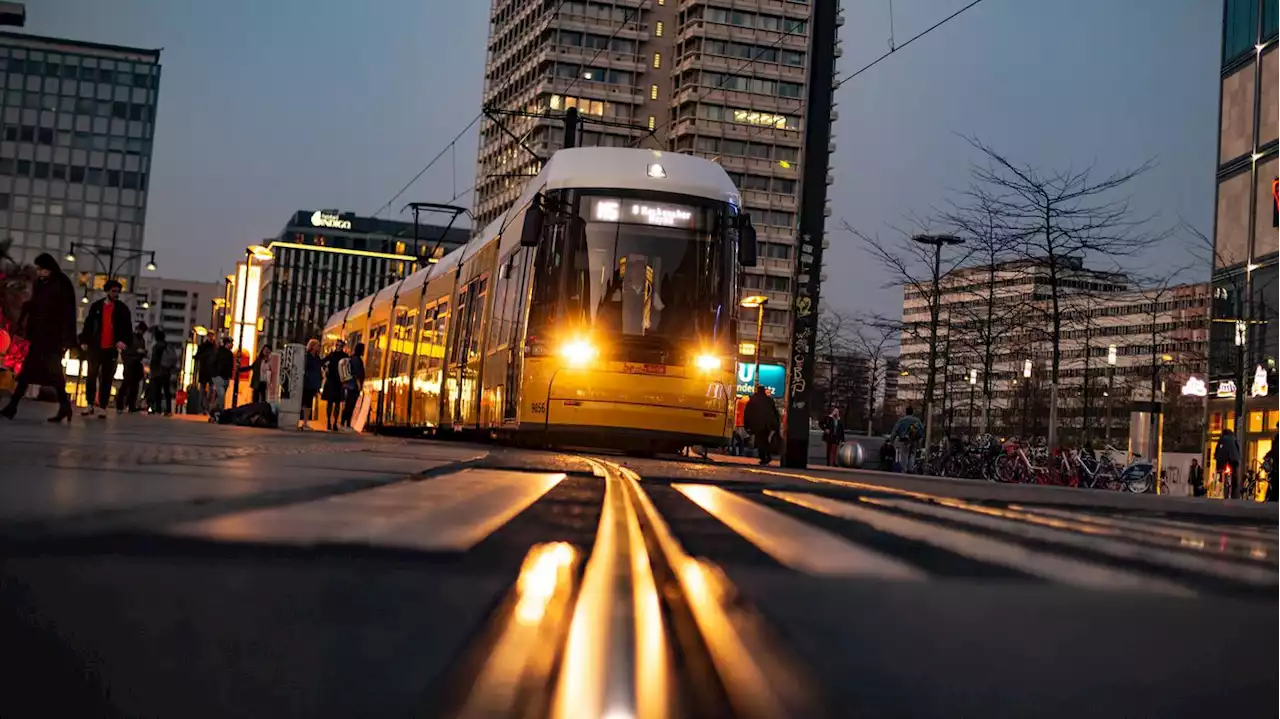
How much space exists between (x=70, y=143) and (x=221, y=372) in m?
121

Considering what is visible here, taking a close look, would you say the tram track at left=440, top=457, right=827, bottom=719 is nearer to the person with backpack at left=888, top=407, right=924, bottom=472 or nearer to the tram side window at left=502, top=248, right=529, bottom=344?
A: the tram side window at left=502, top=248, right=529, bottom=344

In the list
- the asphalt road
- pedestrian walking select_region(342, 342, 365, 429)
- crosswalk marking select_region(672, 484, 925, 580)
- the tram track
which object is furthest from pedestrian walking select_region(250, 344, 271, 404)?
the tram track

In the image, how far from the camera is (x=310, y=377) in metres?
26.8

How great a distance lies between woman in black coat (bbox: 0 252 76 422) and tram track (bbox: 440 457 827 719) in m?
13.6

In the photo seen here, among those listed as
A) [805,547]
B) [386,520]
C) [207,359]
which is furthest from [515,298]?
[805,547]

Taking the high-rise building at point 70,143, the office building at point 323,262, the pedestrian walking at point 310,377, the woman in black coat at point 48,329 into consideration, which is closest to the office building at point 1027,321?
the pedestrian walking at point 310,377

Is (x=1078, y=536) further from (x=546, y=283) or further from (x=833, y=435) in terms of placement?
(x=833, y=435)

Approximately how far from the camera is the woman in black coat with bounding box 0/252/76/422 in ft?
Answer: 47.3

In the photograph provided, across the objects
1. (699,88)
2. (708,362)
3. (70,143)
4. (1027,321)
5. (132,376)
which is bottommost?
(132,376)

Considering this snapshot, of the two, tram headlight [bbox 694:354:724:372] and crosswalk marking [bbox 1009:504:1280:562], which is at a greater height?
tram headlight [bbox 694:354:724:372]

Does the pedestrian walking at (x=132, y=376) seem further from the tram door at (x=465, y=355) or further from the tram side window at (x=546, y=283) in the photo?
the tram side window at (x=546, y=283)

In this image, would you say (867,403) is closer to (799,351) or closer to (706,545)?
(799,351)

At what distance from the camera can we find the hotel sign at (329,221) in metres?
190

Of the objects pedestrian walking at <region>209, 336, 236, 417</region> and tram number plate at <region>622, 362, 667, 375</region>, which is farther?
pedestrian walking at <region>209, 336, 236, 417</region>
